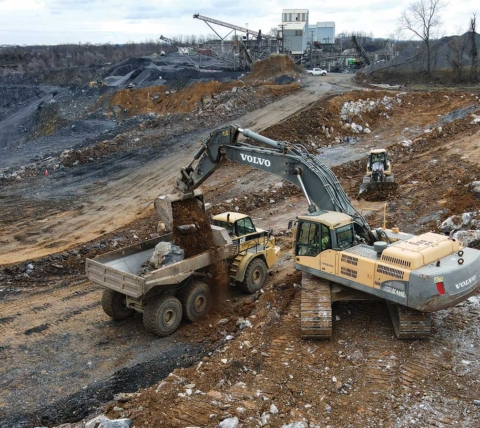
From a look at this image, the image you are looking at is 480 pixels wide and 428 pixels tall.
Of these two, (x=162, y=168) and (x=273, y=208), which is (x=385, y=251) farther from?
(x=162, y=168)

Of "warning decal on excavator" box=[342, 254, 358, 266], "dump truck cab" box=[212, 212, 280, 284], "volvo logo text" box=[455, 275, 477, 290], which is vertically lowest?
"dump truck cab" box=[212, 212, 280, 284]

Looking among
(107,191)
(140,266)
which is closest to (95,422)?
(140,266)

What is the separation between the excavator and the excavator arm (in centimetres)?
2

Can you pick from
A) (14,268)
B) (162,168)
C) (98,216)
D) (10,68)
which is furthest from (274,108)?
(10,68)

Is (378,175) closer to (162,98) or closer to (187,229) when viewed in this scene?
(187,229)

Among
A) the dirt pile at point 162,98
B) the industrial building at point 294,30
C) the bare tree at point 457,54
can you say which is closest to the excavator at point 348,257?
the dirt pile at point 162,98

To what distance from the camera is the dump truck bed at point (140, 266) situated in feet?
34.0

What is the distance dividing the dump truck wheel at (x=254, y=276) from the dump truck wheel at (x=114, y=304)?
2.83 m

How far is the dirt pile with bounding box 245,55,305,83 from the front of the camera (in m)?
40.9

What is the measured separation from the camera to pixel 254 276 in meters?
12.9

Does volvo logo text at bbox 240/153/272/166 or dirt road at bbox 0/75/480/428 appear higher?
volvo logo text at bbox 240/153/272/166

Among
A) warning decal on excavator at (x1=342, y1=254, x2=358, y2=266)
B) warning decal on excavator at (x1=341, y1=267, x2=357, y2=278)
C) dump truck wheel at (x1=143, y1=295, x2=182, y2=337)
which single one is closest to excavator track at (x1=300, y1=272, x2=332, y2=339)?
warning decal on excavator at (x1=341, y1=267, x2=357, y2=278)

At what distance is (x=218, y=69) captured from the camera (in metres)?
48.3

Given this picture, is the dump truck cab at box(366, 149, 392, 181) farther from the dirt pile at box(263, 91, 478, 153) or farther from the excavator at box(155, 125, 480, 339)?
the excavator at box(155, 125, 480, 339)
